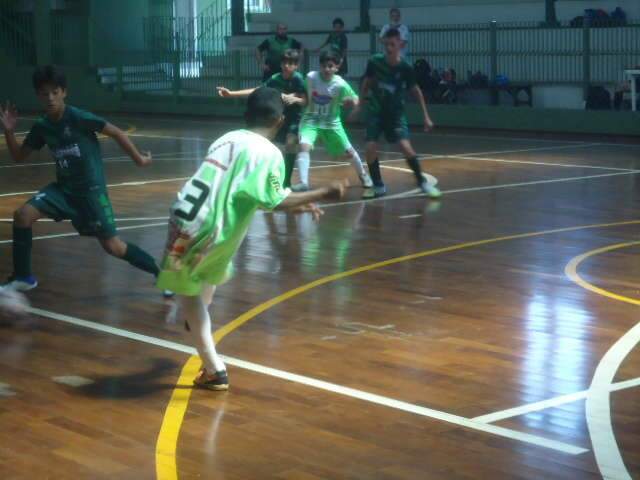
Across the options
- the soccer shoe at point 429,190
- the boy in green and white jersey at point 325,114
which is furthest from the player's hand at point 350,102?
the soccer shoe at point 429,190

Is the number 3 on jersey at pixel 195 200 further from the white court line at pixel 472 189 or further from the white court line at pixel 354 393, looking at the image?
the white court line at pixel 472 189

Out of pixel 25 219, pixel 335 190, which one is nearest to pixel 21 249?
pixel 25 219

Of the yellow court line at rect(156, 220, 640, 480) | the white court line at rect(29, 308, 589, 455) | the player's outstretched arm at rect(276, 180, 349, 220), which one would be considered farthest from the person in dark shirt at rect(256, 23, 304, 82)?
the player's outstretched arm at rect(276, 180, 349, 220)

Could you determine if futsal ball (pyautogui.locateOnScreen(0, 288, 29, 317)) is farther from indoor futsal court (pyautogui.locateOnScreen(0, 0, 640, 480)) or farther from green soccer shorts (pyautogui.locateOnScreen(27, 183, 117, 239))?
green soccer shorts (pyautogui.locateOnScreen(27, 183, 117, 239))

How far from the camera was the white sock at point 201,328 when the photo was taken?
260 inches

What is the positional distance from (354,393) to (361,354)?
849 millimetres

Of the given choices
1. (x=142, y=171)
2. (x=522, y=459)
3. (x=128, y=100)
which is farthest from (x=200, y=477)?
(x=128, y=100)

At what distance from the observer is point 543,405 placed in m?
6.39

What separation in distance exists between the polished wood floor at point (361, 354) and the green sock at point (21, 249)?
0.34 meters

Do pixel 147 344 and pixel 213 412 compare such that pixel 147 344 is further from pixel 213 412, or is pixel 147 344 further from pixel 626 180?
pixel 626 180

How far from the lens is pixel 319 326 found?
825 cm

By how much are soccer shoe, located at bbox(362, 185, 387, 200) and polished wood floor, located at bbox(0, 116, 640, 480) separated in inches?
33.7

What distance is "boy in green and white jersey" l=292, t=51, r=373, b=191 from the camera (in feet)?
48.5

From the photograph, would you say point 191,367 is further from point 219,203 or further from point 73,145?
point 73,145
